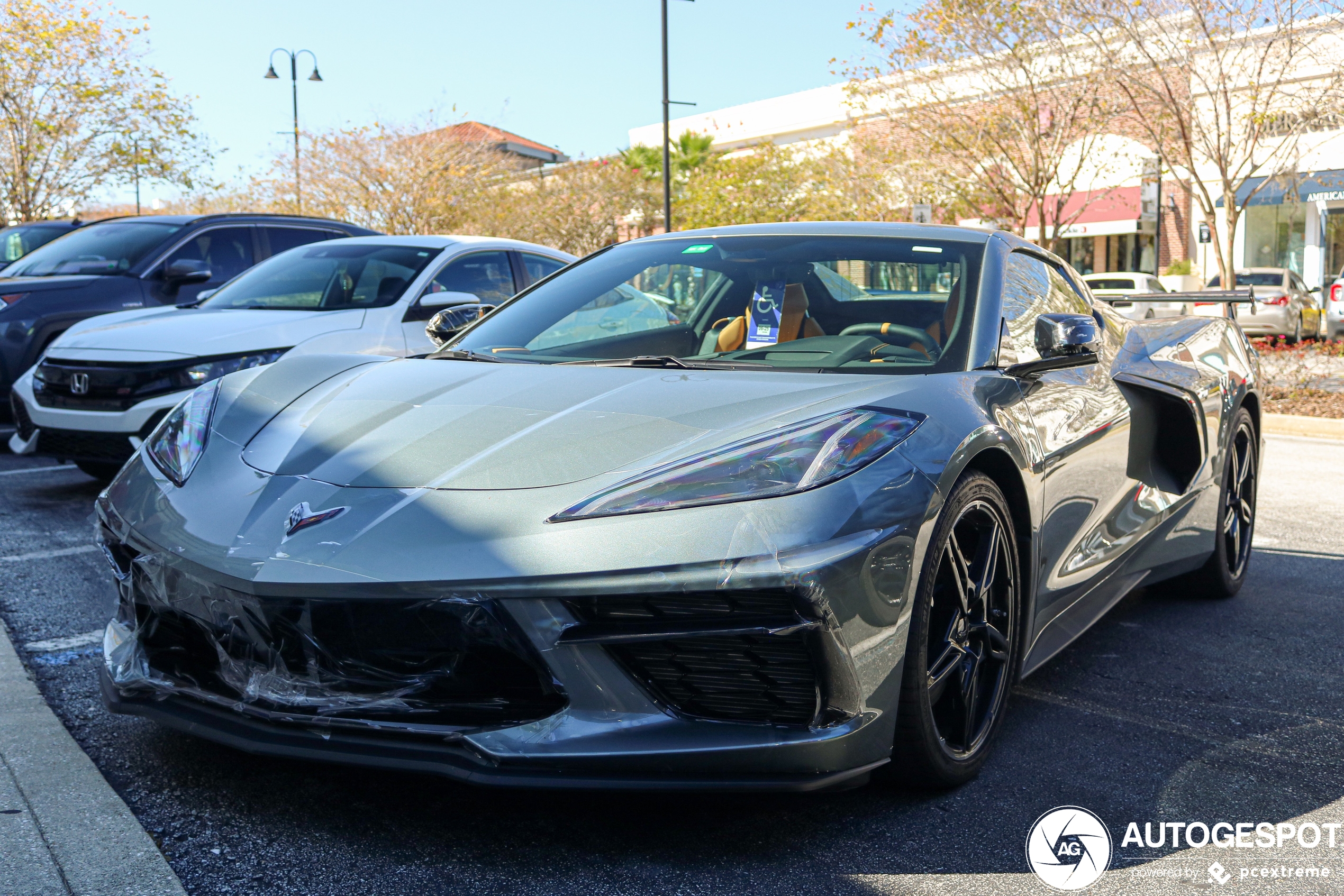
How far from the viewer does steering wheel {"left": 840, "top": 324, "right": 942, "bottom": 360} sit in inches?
126

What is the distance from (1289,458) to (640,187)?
27964mm

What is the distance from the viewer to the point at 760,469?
7.79ft

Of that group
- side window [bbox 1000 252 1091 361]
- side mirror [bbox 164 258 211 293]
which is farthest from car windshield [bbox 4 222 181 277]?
side window [bbox 1000 252 1091 361]

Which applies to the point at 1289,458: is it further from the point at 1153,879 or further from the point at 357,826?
the point at 357,826

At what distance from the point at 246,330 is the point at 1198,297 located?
4715 mm

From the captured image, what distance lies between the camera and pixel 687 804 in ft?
8.56

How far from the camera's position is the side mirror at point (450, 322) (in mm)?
4105

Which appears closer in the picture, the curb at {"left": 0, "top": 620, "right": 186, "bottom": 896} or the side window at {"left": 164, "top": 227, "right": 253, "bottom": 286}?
the curb at {"left": 0, "top": 620, "right": 186, "bottom": 896}

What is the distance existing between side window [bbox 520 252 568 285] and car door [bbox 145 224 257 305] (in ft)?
7.24

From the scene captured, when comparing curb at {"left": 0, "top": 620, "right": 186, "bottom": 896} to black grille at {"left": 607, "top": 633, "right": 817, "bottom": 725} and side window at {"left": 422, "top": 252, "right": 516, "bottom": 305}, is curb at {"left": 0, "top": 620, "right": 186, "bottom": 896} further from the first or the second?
side window at {"left": 422, "top": 252, "right": 516, "bottom": 305}

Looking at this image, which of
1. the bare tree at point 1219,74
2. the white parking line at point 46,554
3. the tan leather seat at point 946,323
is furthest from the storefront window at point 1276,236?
the white parking line at point 46,554

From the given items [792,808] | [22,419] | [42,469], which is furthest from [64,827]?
[42,469]

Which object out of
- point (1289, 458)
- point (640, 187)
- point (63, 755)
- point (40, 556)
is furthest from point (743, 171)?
point (63, 755)

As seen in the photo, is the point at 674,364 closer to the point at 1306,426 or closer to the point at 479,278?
the point at 479,278
